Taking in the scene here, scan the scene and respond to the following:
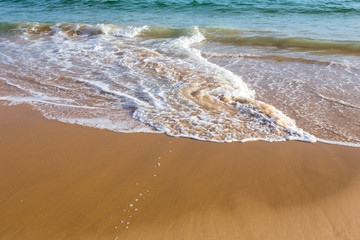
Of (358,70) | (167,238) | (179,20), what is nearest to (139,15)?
(179,20)

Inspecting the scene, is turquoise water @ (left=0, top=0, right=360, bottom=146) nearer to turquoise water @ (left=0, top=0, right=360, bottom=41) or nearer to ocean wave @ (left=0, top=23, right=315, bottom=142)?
ocean wave @ (left=0, top=23, right=315, bottom=142)

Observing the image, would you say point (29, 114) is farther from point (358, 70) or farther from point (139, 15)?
point (139, 15)

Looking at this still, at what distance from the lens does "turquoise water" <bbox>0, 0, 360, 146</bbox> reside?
11.6ft

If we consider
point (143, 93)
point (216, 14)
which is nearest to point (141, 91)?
point (143, 93)

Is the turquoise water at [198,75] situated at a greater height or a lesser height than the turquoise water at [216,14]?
lesser

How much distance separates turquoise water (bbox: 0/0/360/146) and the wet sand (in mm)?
352

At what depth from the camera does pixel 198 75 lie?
528cm

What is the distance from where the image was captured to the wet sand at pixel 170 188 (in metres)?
2.05

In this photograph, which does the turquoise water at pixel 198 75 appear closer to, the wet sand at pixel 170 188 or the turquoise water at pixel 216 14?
the turquoise water at pixel 216 14

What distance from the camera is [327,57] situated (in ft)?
21.9

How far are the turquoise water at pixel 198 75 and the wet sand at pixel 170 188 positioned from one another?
1.16 feet

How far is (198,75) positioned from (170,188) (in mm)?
3217

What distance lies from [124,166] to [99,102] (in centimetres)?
171

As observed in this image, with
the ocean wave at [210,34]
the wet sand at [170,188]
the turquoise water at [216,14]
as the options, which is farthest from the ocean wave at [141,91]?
the turquoise water at [216,14]
